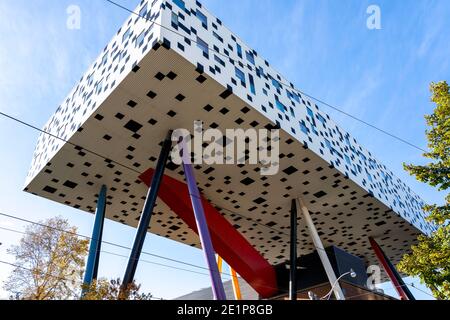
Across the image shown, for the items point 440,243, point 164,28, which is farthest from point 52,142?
point 440,243

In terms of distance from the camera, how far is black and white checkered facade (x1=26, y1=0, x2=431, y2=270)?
17.5 metres

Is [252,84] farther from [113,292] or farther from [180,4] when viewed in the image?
[113,292]

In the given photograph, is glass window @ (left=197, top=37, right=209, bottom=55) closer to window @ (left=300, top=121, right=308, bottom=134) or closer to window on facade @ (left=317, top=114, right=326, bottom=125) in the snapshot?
window @ (left=300, top=121, right=308, bottom=134)

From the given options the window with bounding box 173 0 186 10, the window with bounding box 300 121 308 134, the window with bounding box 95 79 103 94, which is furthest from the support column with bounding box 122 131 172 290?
the window with bounding box 300 121 308 134

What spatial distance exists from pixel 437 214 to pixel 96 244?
17.6 meters

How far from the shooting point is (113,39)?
852 inches

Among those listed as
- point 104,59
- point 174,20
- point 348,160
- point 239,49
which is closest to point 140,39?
point 174,20

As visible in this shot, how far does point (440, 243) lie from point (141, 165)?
15937 millimetres

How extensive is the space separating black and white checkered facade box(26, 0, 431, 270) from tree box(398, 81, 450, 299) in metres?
7.90

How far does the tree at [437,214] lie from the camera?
44.2 ft

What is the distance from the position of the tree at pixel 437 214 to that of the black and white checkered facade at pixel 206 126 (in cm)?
790

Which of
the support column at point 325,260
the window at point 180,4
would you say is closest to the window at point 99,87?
the window at point 180,4

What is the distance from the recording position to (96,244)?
22.0 metres
